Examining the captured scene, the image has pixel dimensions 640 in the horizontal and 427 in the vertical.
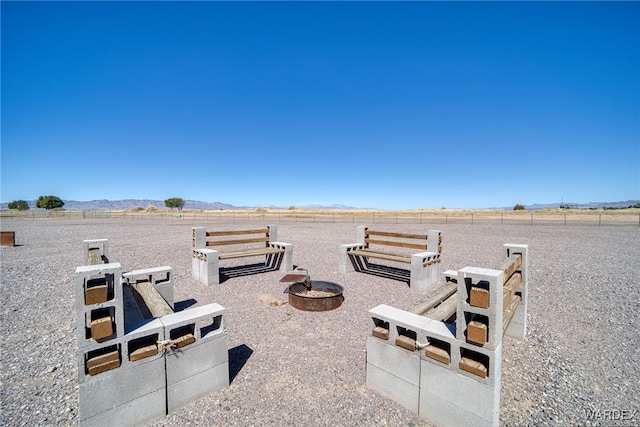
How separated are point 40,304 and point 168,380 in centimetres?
582

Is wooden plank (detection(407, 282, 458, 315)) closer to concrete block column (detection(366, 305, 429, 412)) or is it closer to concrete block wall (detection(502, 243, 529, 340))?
concrete block column (detection(366, 305, 429, 412))

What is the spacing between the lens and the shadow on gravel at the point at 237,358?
12.8 ft

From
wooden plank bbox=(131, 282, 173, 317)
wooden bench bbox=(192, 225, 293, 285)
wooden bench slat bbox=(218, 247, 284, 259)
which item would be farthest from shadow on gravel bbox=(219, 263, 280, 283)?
wooden plank bbox=(131, 282, 173, 317)

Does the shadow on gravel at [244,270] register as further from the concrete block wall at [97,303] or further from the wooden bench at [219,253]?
the concrete block wall at [97,303]

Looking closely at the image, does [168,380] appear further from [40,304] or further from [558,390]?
[40,304]

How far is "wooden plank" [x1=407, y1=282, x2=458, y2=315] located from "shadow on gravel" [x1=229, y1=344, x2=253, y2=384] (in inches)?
99.9

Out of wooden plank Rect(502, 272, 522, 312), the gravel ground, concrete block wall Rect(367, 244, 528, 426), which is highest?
wooden plank Rect(502, 272, 522, 312)

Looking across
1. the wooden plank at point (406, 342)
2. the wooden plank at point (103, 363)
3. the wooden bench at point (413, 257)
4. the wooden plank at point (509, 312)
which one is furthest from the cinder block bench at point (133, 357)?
the wooden bench at point (413, 257)

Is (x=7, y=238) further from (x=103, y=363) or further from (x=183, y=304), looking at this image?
(x=103, y=363)

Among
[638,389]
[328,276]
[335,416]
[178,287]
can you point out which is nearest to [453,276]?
[638,389]

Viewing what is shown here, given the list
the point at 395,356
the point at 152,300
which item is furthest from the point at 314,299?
the point at 152,300

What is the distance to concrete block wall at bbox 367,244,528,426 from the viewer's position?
8.63 ft

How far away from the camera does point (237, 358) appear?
4.25 metres

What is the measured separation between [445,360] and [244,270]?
7.51 metres
